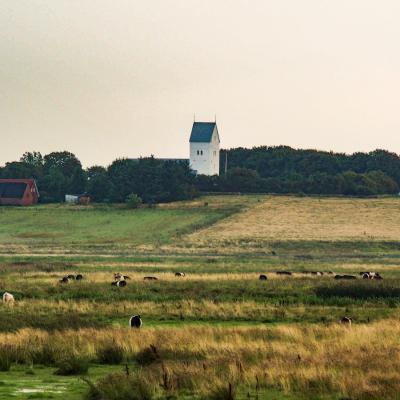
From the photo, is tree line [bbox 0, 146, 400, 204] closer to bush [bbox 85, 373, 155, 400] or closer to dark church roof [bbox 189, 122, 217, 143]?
dark church roof [bbox 189, 122, 217, 143]

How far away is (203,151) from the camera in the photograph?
593 ft

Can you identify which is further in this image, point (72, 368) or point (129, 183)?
point (129, 183)

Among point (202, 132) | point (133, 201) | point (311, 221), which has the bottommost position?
point (311, 221)

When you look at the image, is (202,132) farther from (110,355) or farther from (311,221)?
(110,355)

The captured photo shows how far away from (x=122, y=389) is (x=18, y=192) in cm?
13236

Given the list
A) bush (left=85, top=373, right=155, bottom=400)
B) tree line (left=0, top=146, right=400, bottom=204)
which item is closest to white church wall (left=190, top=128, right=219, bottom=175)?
tree line (left=0, top=146, right=400, bottom=204)

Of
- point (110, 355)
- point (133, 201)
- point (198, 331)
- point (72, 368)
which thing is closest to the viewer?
point (72, 368)

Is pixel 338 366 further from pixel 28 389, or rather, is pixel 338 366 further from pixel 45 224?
pixel 45 224

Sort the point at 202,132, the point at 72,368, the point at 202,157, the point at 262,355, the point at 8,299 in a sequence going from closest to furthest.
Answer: the point at 72,368, the point at 262,355, the point at 8,299, the point at 202,157, the point at 202,132

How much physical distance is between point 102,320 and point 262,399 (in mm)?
15321

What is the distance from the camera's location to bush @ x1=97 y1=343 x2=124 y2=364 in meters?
23.3

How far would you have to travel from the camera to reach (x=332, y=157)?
19488 centimetres

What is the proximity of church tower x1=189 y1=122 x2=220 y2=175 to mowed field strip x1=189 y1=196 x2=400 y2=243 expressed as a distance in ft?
119

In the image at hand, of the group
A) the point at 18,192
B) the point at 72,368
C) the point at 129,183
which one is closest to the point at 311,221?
the point at 129,183
